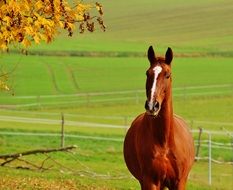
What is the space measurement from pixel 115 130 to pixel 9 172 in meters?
19.3

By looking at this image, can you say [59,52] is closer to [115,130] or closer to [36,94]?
[36,94]

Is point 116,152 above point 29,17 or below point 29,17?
below

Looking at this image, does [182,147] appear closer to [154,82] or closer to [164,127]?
[164,127]

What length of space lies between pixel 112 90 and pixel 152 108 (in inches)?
1824

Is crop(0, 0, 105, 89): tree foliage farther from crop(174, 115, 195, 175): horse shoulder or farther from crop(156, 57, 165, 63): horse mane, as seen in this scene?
crop(174, 115, 195, 175): horse shoulder

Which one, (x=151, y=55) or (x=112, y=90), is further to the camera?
(x=112, y=90)

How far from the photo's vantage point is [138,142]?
10055 millimetres

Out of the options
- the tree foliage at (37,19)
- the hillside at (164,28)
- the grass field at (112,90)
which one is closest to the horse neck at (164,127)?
the tree foliage at (37,19)

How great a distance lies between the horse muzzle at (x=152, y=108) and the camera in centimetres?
864

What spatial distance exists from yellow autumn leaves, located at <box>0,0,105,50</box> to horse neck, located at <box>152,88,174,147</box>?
61.2 inches

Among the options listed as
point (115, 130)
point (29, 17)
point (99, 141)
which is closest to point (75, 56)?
point (115, 130)

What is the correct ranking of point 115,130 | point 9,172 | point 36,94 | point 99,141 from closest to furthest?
point 9,172 < point 99,141 < point 115,130 < point 36,94

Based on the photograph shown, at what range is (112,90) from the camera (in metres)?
55.0

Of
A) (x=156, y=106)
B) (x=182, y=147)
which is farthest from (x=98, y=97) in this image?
(x=156, y=106)
